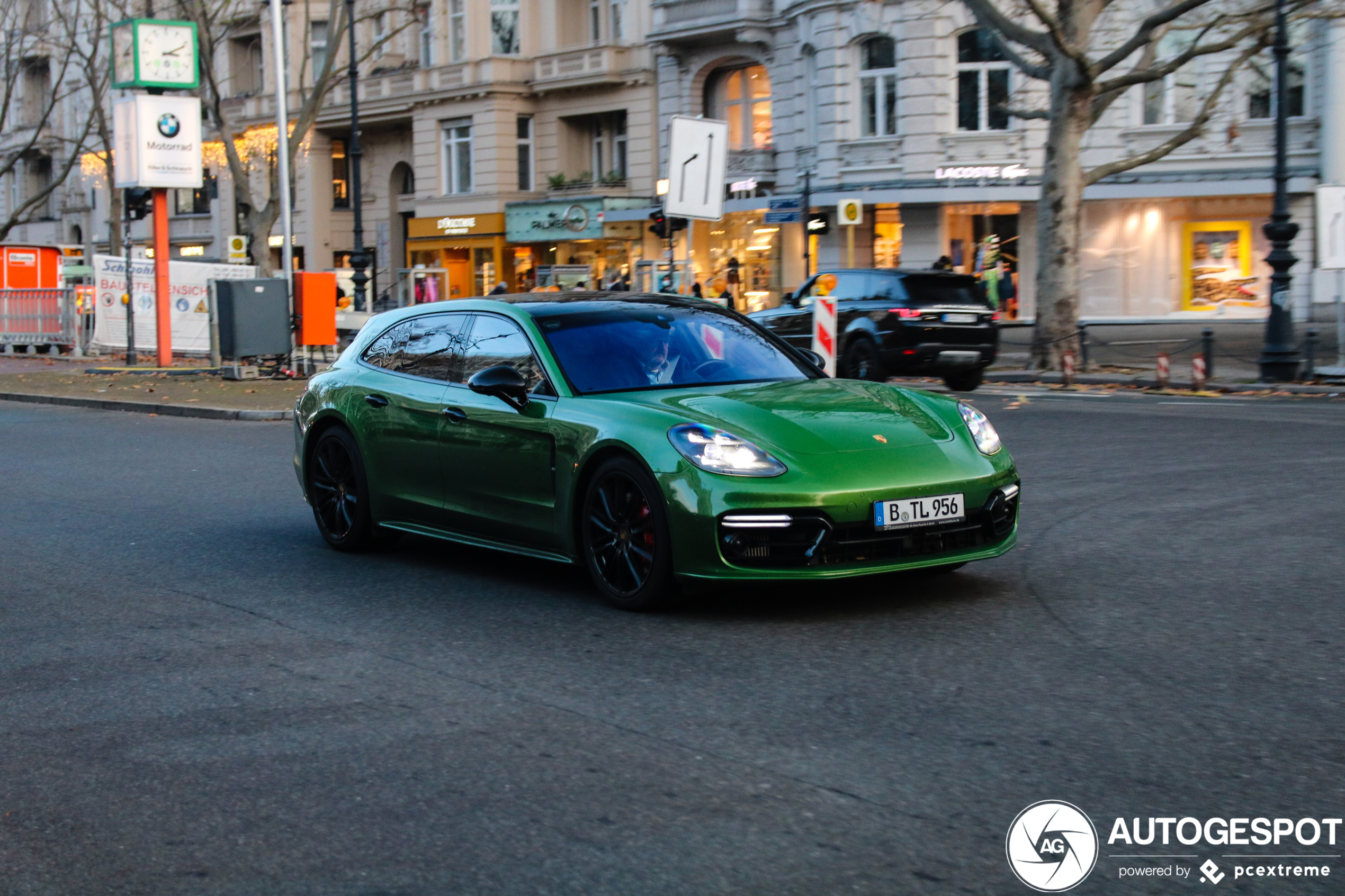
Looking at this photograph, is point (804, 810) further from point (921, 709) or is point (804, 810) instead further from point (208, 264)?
point (208, 264)

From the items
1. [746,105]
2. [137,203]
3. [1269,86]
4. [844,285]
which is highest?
[746,105]

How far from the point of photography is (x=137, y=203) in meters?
29.7

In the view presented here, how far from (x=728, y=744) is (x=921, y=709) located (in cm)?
71

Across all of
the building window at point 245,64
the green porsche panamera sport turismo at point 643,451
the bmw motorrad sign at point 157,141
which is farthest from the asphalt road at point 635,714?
the building window at point 245,64

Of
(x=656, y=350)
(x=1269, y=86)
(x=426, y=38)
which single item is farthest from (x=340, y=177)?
(x=656, y=350)

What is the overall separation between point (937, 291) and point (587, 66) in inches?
1081

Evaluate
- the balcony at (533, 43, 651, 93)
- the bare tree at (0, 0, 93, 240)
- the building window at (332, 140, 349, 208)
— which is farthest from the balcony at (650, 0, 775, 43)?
the bare tree at (0, 0, 93, 240)

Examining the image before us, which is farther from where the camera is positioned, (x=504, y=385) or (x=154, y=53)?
(x=154, y=53)

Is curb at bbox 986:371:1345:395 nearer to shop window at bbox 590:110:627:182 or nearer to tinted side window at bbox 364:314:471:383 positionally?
tinted side window at bbox 364:314:471:383

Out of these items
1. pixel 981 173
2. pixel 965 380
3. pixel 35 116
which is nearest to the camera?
pixel 965 380

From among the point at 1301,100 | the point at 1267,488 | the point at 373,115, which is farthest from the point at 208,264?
the point at 1267,488

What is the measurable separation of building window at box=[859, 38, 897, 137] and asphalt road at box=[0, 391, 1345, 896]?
30024mm

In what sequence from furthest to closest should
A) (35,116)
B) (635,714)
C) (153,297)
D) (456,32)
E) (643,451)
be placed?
(35,116) < (456,32) < (153,297) < (643,451) < (635,714)

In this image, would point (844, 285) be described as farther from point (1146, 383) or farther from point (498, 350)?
point (498, 350)
